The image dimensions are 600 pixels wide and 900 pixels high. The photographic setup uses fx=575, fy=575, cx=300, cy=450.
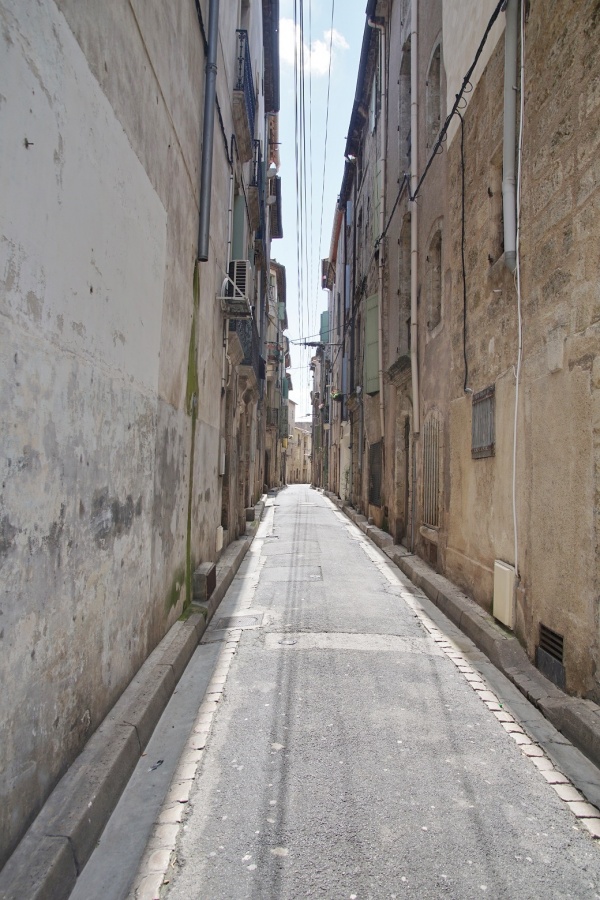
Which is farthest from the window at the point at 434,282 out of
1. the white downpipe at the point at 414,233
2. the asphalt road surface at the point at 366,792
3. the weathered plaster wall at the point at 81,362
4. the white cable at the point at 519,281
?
the asphalt road surface at the point at 366,792

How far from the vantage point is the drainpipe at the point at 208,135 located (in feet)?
19.4

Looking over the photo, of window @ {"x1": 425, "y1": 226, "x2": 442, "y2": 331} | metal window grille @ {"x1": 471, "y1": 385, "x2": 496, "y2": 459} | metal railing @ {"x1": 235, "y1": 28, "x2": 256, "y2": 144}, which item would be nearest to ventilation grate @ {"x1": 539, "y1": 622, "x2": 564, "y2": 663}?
metal window grille @ {"x1": 471, "y1": 385, "x2": 496, "y2": 459}

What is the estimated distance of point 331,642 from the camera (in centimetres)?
520

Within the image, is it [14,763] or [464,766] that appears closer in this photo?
[14,763]

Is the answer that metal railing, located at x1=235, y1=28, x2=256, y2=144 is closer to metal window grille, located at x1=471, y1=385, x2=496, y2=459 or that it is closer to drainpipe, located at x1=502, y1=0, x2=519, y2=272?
drainpipe, located at x1=502, y1=0, x2=519, y2=272

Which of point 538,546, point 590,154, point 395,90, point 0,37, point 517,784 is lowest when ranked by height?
point 517,784

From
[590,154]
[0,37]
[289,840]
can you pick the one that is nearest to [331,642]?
[289,840]

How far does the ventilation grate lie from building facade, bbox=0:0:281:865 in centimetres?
293

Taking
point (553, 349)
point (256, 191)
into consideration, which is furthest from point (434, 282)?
point (553, 349)

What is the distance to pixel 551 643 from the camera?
4.23 meters

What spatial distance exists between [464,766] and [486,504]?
3.23m

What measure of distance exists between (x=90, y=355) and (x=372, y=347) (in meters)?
12.1

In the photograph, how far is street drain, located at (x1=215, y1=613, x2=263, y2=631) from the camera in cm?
580

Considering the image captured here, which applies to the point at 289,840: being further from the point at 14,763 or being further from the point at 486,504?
the point at 486,504
